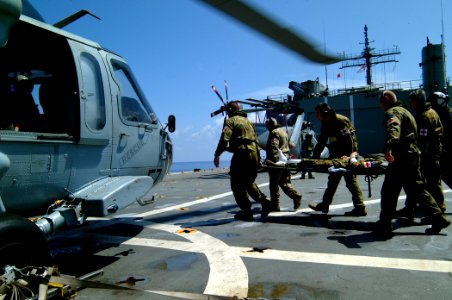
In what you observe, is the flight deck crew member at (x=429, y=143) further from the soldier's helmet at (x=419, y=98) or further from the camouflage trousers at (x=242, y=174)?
the camouflage trousers at (x=242, y=174)

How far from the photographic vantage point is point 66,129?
4.02 meters

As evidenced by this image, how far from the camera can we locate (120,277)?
3.41m

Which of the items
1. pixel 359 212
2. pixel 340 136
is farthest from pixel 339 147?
pixel 359 212

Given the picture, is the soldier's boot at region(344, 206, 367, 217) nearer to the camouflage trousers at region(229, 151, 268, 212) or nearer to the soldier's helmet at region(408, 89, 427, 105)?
the camouflage trousers at region(229, 151, 268, 212)

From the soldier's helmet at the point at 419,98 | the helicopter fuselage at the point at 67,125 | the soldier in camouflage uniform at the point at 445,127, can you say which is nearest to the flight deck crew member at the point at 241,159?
the helicopter fuselage at the point at 67,125

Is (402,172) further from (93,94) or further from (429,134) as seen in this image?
(93,94)

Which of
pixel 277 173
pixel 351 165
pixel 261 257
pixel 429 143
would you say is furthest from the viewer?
pixel 277 173

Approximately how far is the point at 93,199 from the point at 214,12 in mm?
2845

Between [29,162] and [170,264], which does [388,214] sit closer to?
[170,264]

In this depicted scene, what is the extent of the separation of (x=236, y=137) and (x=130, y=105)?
6.41ft

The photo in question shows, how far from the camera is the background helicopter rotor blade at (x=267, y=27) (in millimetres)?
1358

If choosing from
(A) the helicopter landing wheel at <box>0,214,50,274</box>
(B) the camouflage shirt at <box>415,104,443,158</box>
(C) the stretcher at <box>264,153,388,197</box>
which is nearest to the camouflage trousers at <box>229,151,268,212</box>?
(C) the stretcher at <box>264,153,388,197</box>

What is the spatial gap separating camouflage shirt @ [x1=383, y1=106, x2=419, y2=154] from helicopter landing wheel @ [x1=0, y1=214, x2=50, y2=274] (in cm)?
394

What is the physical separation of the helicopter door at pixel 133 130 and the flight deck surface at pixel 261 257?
3.66 feet
